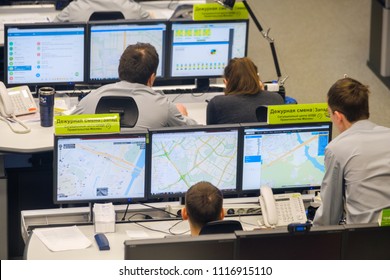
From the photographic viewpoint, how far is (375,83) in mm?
8859

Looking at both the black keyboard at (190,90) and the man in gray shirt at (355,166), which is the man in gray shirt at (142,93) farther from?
the man in gray shirt at (355,166)

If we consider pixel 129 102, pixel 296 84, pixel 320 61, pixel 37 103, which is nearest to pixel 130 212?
pixel 129 102

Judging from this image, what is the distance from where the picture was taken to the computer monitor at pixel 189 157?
15.3ft

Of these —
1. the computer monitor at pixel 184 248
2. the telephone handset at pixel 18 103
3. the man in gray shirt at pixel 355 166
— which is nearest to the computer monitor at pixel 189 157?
the man in gray shirt at pixel 355 166

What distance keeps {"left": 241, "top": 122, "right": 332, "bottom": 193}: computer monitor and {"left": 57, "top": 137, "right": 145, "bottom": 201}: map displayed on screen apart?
0.55m

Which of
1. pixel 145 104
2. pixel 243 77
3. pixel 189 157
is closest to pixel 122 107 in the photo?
pixel 145 104

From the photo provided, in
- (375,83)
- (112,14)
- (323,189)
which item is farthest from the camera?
(375,83)

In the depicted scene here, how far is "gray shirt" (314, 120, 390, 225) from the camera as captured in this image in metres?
4.18

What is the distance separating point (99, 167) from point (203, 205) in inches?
33.1

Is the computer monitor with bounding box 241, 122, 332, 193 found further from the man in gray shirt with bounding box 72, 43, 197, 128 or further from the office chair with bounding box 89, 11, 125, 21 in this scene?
the office chair with bounding box 89, 11, 125, 21

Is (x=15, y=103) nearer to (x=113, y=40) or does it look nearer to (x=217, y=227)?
(x=113, y=40)

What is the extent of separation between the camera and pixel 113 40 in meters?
6.32
